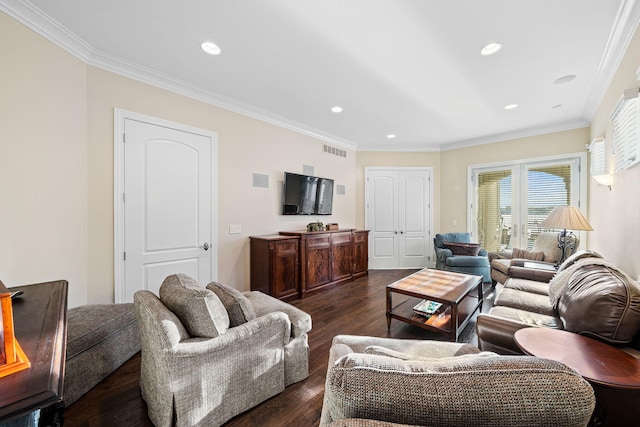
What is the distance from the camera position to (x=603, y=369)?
1201mm

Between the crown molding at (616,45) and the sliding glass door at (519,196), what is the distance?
5.13 ft

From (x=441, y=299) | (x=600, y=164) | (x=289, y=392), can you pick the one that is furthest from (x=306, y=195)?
(x=600, y=164)

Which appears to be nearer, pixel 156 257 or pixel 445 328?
pixel 445 328

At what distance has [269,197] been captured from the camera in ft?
13.5

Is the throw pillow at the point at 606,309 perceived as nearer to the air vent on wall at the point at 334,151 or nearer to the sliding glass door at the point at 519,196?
the sliding glass door at the point at 519,196

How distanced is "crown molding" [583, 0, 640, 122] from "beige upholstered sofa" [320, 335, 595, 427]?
2832 mm

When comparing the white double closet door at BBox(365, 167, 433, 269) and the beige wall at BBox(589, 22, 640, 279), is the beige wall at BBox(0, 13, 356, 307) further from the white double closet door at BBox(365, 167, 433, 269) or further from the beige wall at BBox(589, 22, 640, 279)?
the beige wall at BBox(589, 22, 640, 279)

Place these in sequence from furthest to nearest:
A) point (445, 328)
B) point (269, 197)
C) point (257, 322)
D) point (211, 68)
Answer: point (269, 197) → point (211, 68) → point (445, 328) → point (257, 322)

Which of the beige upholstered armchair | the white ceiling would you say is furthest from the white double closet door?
the beige upholstered armchair


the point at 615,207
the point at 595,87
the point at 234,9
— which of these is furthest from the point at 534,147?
the point at 234,9

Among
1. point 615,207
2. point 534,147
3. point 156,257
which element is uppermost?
point 534,147

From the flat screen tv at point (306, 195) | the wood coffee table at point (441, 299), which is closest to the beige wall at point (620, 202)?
the wood coffee table at point (441, 299)

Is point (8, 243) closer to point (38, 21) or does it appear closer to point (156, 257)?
point (156, 257)

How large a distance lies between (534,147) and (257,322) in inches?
224
